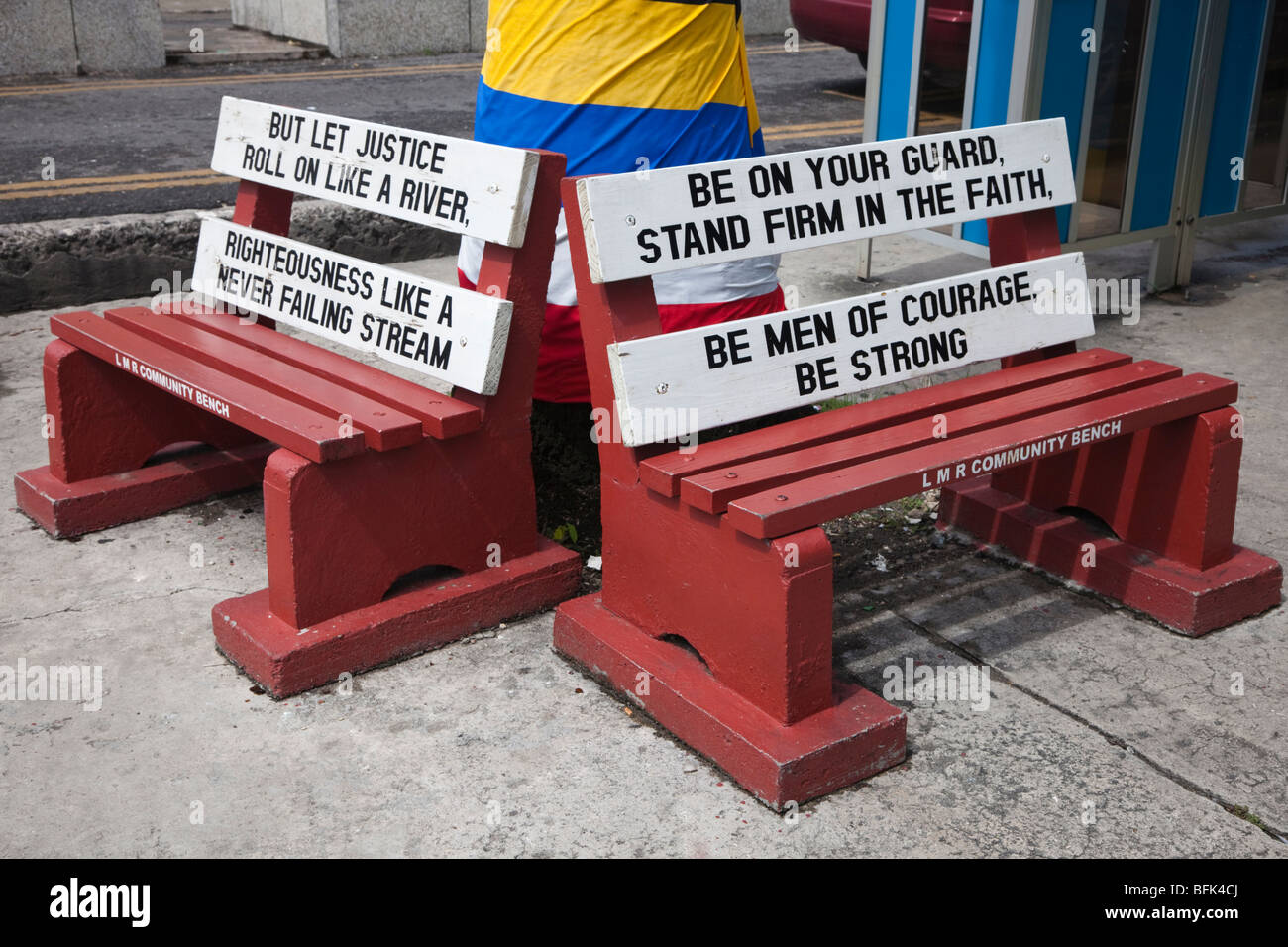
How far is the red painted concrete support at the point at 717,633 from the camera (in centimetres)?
258

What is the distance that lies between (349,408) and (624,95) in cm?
111

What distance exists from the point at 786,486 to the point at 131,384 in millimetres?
2136

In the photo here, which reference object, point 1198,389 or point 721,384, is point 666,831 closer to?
point 721,384

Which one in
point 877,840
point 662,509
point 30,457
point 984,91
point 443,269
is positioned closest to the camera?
point 877,840

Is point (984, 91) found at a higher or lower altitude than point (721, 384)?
higher

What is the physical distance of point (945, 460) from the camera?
280 centimetres

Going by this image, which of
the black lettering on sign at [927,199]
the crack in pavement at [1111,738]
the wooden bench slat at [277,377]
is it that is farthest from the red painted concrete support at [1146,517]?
the wooden bench slat at [277,377]

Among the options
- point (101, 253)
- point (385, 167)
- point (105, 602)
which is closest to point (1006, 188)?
point (385, 167)

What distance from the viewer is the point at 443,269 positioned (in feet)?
20.2

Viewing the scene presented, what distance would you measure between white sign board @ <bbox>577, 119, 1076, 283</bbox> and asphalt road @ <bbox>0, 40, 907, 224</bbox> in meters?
4.01

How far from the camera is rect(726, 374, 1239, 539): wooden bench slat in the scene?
2566 mm

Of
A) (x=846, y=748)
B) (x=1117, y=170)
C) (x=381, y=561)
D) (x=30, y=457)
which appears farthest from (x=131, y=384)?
(x=1117, y=170)

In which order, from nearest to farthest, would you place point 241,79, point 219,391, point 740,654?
point 740,654 → point 219,391 → point 241,79

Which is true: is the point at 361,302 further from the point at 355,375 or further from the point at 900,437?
the point at 900,437
